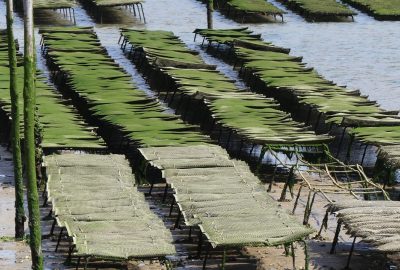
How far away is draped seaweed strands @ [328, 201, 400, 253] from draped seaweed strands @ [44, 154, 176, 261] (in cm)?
472

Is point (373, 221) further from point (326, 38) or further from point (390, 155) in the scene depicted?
point (326, 38)

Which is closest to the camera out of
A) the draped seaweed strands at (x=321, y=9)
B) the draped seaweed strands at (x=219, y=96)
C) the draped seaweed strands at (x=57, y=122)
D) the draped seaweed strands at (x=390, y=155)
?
the draped seaweed strands at (x=390, y=155)

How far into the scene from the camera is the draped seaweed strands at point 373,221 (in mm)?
31391

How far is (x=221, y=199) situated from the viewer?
35219 millimetres

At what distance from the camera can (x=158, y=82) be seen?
56.1 meters

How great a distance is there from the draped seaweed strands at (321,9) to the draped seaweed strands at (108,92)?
622 inches

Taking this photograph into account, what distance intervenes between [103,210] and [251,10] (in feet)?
128

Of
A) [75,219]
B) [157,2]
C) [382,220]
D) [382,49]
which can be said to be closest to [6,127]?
[75,219]

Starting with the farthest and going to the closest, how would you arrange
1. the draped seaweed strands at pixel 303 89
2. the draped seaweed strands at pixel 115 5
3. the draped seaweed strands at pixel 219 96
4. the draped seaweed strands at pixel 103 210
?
the draped seaweed strands at pixel 115 5 → the draped seaweed strands at pixel 303 89 → the draped seaweed strands at pixel 219 96 → the draped seaweed strands at pixel 103 210

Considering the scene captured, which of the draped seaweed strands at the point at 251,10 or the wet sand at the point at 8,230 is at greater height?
the wet sand at the point at 8,230

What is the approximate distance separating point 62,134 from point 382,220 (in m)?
14.1

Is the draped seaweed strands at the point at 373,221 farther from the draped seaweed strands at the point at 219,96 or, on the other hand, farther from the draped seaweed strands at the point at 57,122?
the draped seaweed strands at the point at 57,122

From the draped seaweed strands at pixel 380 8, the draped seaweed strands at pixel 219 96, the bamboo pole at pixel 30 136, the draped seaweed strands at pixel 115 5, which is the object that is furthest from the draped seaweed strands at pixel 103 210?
the draped seaweed strands at pixel 380 8

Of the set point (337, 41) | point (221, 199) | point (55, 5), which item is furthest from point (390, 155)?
point (55, 5)
